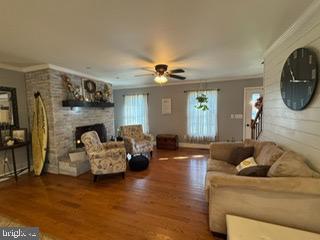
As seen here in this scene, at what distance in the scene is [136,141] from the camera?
519 cm

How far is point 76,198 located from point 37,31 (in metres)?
2.50

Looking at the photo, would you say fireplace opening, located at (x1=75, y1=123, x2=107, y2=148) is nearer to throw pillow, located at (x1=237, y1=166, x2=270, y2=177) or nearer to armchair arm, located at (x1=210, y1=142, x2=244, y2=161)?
armchair arm, located at (x1=210, y1=142, x2=244, y2=161)

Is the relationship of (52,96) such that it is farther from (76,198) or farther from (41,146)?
(76,198)

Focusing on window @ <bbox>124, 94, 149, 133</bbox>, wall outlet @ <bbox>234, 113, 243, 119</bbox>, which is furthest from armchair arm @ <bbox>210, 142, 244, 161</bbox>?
window @ <bbox>124, 94, 149, 133</bbox>

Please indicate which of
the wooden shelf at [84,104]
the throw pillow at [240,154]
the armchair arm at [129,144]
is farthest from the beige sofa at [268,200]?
the wooden shelf at [84,104]

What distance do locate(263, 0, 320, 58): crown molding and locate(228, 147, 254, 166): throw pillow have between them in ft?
5.60

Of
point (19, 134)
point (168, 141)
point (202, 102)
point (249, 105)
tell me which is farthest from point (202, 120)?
point (19, 134)

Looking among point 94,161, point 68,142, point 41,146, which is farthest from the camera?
point 68,142

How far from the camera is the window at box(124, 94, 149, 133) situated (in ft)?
22.5

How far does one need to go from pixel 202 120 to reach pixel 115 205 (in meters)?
4.25

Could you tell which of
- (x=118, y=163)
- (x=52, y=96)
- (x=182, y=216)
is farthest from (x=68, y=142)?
(x=182, y=216)

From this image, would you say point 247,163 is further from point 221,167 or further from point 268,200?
point 268,200

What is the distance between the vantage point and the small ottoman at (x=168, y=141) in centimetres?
612

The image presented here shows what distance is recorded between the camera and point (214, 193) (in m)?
1.89
